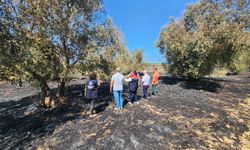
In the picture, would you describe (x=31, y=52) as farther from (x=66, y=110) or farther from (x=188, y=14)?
(x=188, y=14)

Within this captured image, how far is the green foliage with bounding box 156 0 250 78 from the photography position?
2019cm

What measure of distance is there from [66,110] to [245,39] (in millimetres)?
15277

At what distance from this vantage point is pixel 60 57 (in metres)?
13.7

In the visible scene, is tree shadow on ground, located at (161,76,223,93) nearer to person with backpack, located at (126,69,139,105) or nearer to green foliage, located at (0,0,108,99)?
person with backpack, located at (126,69,139,105)

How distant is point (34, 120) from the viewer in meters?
13.0

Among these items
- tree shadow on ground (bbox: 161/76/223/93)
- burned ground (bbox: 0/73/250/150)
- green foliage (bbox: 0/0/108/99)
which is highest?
green foliage (bbox: 0/0/108/99)

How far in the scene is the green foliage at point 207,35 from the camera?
2019 centimetres

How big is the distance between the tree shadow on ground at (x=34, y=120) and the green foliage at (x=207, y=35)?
1005 centimetres

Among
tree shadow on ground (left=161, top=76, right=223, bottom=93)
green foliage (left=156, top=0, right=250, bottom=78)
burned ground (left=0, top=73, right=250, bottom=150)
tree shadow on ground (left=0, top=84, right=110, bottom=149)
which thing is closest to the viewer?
burned ground (left=0, top=73, right=250, bottom=150)

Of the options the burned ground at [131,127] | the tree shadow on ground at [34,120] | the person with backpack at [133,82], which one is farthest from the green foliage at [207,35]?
the tree shadow on ground at [34,120]

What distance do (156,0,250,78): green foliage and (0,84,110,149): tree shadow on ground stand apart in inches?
396

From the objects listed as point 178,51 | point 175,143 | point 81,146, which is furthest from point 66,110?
point 178,51

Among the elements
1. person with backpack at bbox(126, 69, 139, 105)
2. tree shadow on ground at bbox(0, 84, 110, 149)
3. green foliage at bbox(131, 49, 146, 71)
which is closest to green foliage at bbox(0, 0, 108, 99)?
tree shadow on ground at bbox(0, 84, 110, 149)

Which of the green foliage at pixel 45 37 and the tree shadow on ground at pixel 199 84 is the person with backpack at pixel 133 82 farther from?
the tree shadow on ground at pixel 199 84
